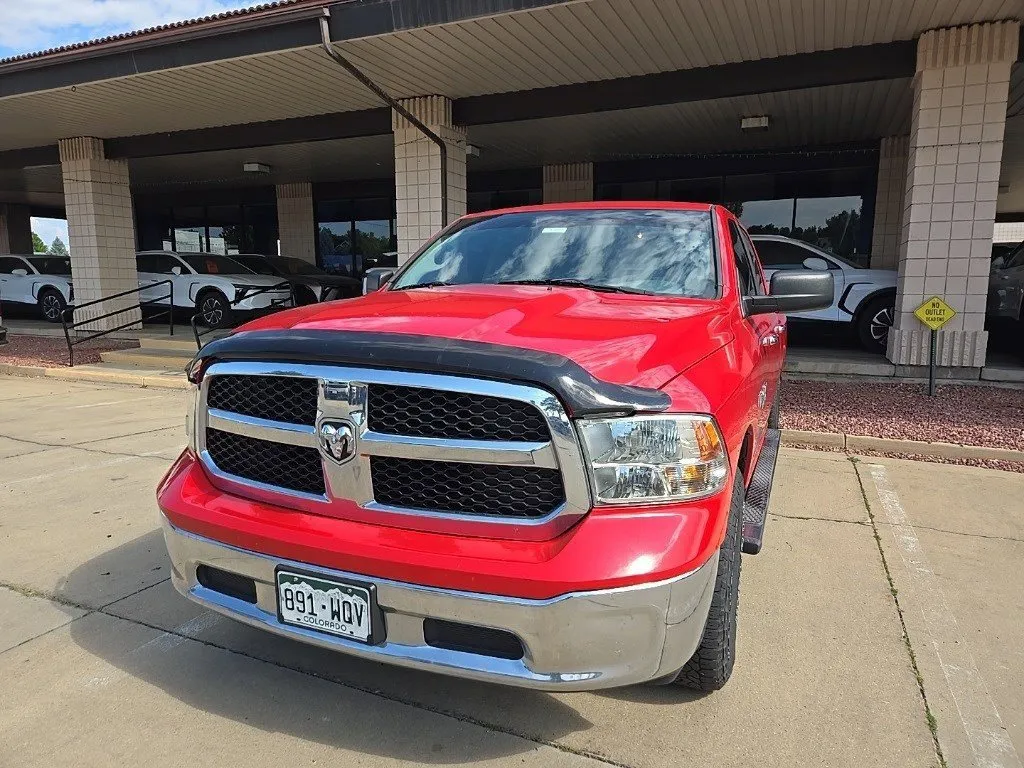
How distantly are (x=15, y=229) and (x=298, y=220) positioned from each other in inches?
561

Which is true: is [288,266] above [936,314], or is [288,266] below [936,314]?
above

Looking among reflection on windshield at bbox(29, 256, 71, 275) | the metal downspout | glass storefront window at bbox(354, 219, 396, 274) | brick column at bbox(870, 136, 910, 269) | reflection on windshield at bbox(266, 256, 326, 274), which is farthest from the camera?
glass storefront window at bbox(354, 219, 396, 274)

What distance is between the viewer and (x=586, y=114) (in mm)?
10836

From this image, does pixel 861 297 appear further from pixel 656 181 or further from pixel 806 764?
pixel 806 764

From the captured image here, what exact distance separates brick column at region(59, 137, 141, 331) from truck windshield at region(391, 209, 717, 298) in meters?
12.7

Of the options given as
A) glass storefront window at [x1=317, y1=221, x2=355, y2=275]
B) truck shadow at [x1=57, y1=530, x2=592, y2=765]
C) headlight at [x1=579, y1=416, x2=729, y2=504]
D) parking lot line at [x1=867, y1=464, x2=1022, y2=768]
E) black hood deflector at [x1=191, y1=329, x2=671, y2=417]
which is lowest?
parking lot line at [x1=867, y1=464, x2=1022, y2=768]

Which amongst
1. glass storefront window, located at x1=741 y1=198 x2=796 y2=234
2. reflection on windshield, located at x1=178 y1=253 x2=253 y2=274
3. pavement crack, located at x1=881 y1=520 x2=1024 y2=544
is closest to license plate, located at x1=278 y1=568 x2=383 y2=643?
pavement crack, located at x1=881 y1=520 x2=1024 y2=544

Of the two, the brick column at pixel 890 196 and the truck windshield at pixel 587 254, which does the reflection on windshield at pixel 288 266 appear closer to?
the brick column at pixel 890 196

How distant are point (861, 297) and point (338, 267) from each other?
14640 mm

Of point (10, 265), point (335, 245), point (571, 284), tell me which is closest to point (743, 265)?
point (571, 284)

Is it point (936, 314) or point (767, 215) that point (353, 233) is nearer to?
point (767, 215)

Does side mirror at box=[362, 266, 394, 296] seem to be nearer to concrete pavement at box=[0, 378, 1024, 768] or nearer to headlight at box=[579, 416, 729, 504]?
concrete pavement at box=[0, 378, 1024, 768]

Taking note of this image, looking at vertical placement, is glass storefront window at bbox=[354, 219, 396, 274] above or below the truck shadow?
above

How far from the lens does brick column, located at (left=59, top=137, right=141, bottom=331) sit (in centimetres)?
1382
